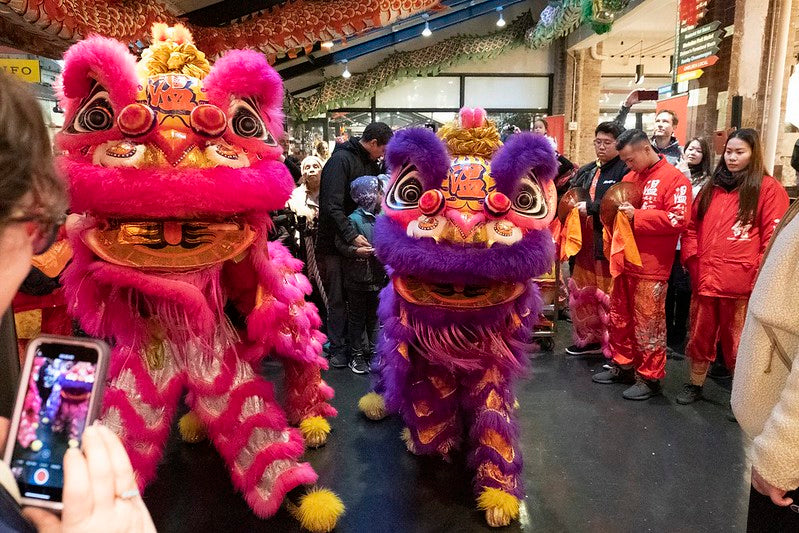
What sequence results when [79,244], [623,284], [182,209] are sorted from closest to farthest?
1. [182,209]
2. [79,244]
3. [623,284]

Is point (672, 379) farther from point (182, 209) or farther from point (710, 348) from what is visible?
point (182, 209)

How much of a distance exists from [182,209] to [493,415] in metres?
1.27

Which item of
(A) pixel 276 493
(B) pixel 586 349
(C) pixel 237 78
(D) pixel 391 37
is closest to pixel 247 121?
(C) pixel 237 78

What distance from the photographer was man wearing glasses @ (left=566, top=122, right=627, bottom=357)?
11.6 feet

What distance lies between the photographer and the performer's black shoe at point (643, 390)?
123 inches

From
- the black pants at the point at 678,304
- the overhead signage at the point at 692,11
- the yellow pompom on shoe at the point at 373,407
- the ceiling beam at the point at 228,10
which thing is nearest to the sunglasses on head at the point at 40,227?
the yellow pompom on shoe at the point at 373,407

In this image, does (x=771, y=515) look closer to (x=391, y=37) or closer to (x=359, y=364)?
(x=359, y=364)

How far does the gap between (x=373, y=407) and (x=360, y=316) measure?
0.77m

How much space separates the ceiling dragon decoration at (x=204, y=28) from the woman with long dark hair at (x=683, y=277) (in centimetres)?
332

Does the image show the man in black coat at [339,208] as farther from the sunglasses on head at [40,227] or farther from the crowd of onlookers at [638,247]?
the sunglasses on head at [40,227]

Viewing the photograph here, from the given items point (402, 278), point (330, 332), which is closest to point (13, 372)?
point (402, 278)

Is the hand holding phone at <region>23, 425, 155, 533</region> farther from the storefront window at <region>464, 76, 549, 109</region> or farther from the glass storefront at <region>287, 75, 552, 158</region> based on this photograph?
the storefront window at <region>464, 76, 549, 109</region>

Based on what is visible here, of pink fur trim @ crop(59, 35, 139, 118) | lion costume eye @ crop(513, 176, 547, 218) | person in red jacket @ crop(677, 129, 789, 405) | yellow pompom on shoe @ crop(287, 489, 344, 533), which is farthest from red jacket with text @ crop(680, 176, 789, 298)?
pink fur trim @ crop(59, 35, 139, 118)

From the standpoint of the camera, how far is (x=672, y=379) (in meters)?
3.40
